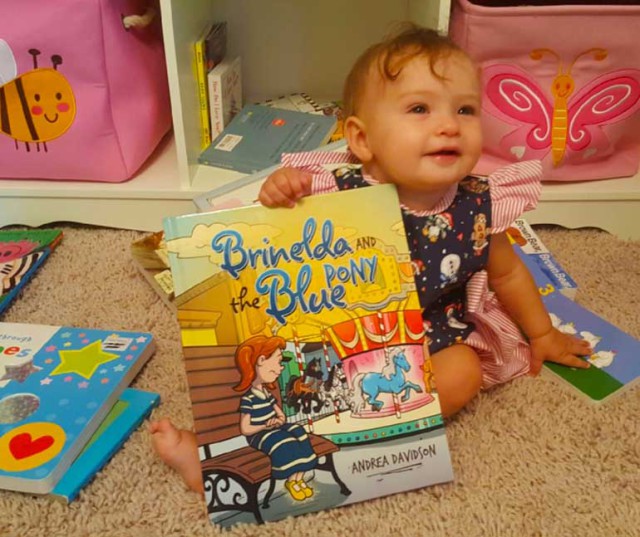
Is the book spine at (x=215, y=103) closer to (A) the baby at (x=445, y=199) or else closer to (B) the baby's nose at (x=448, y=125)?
(A) the baby at (x=445, y=199)

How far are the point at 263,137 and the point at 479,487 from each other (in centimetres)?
73

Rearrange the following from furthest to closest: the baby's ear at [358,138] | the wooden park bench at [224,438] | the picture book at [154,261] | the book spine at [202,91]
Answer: the book spine at [202,91]
the picture book at [154,261]
the baby's ear at [358,138]
the wooden park bench at [224,438]

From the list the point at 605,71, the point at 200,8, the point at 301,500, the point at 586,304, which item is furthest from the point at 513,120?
the point at 301,500

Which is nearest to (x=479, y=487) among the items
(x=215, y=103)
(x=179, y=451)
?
(x=179, y=451)

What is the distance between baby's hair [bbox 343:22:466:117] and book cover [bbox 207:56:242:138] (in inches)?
18.1

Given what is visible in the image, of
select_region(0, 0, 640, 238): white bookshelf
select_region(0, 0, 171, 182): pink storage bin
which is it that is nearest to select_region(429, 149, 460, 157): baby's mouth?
select_region(0, 0, 640, 238): white bookshelf

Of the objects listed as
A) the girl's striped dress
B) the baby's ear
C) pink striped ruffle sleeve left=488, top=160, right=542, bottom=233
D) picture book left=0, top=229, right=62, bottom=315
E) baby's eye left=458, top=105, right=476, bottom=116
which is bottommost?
picture book left=0, top=229, right=62, bottom=315

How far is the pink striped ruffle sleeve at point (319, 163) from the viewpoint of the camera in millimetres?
783

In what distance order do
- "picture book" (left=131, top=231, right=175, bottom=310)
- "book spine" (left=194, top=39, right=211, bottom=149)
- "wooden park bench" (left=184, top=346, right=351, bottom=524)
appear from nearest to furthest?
1. "wooden park bench" (left=184, top=346, right=351, bottom=524)
2. "picture book" (left=131, top=231, right=175, bottom=310)
3. "book spine" (left=194, top=39, right=211, bottom=149)

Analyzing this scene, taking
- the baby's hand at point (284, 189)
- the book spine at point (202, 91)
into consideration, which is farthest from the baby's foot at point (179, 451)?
the book spine at point (202, 91)

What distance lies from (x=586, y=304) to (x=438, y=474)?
424 millimetres

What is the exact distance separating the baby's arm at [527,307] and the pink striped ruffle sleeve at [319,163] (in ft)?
0.66

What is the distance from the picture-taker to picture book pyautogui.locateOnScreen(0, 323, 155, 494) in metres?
0.69

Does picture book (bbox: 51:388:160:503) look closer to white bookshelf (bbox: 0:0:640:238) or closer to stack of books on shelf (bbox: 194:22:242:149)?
white bookshelf (bbox: 0:0:640:238)
